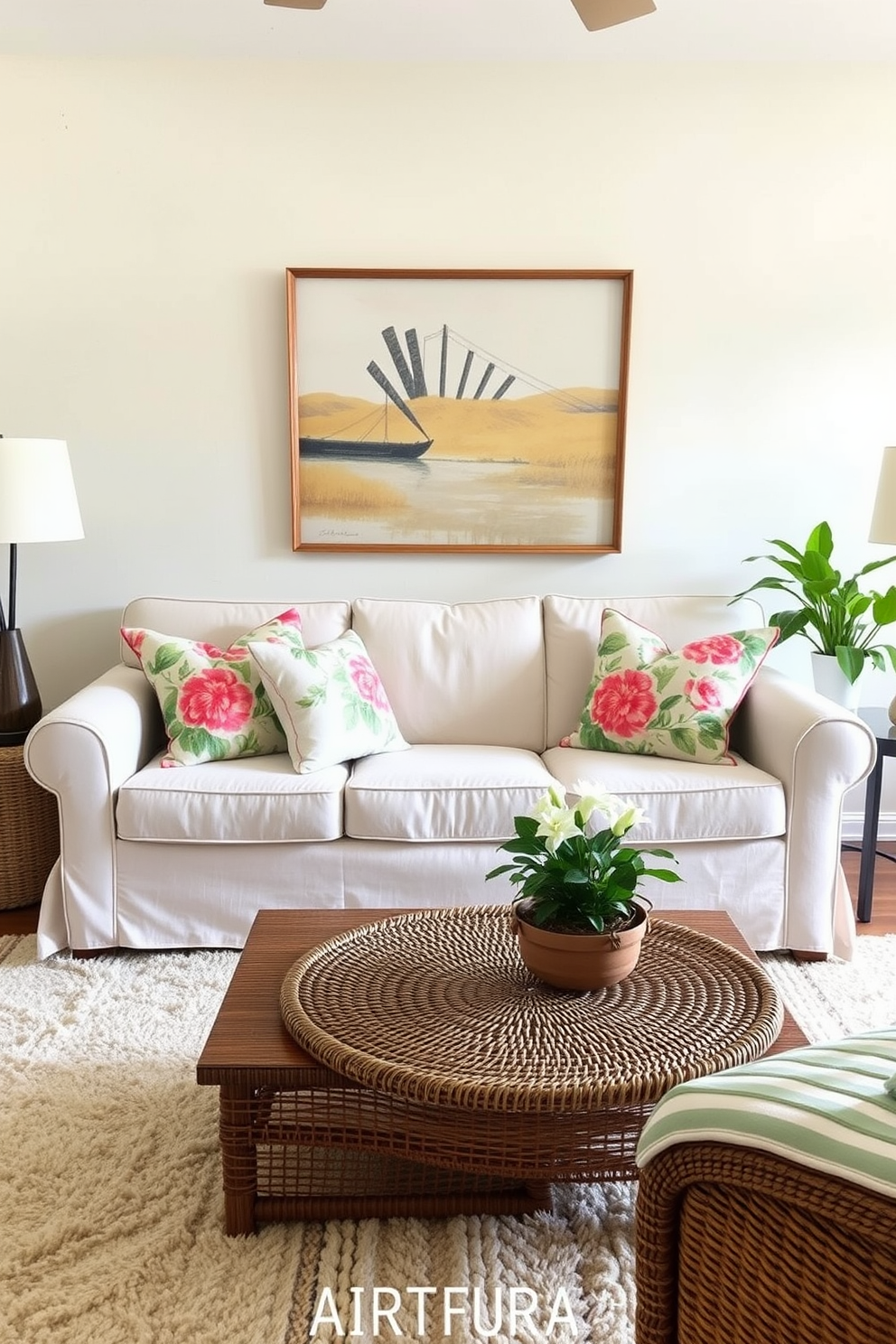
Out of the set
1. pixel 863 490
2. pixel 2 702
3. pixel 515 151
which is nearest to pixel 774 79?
pixel 515 151

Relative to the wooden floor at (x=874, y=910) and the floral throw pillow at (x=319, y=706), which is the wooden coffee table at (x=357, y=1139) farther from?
the wooden floor at (x=874, y=910)

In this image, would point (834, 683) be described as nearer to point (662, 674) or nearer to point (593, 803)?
point (662, 674)

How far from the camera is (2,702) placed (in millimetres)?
3010

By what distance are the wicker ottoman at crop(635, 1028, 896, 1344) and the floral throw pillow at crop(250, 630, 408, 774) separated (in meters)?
1.75

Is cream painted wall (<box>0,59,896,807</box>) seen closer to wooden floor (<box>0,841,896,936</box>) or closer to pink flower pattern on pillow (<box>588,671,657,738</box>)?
pink flower pattern on pillow (<box>588,671,657,738</box>)

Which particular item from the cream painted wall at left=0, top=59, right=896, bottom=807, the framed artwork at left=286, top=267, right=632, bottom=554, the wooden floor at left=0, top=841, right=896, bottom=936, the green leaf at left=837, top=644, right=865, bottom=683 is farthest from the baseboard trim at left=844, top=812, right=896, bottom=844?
the framed artwork at left=286, top=267, right=632, bottom=554

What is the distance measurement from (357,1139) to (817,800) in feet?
5.14

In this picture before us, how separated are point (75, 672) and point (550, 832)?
7.67 feet

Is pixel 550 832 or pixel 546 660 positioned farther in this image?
pixel 546 660

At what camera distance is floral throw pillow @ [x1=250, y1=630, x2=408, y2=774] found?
2.81 metres

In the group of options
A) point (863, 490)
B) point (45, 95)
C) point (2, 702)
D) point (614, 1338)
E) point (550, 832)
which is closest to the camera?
point (614, 1338)

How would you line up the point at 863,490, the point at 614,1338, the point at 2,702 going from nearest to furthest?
the point at 614,1338 → the point at 2,702 → the point at 863,490

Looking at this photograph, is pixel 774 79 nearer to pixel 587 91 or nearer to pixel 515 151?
pixel 587 91

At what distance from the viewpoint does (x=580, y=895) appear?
1726 mm
